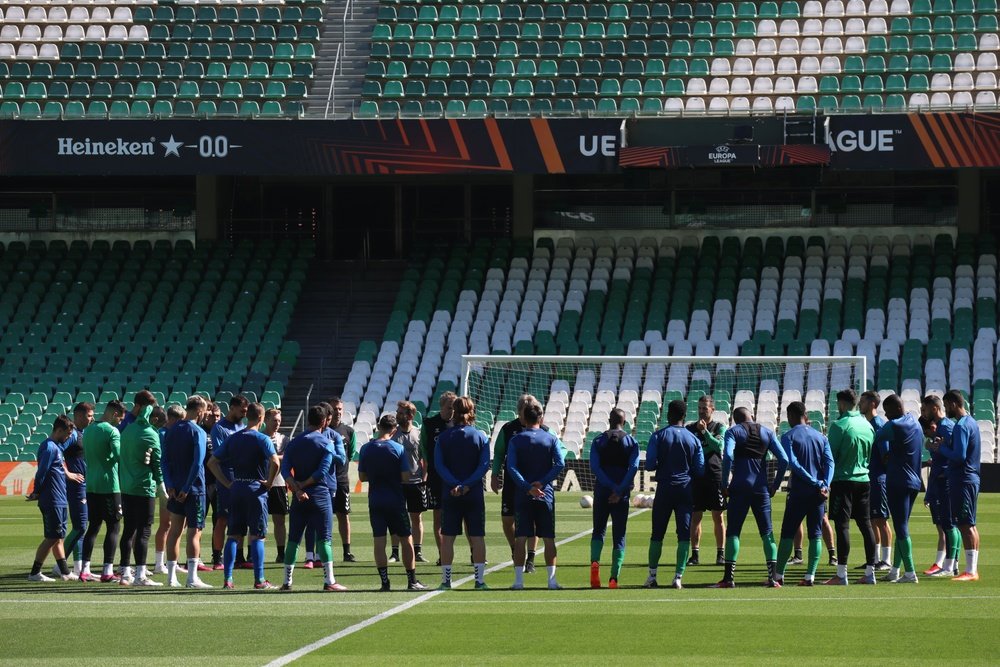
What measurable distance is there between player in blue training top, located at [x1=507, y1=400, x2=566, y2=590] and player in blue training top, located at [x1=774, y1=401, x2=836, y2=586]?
2.16 meters

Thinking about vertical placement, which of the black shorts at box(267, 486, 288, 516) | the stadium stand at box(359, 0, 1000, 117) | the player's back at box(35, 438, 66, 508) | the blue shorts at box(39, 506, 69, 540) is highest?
the stadium stand at box(359, 0, 1000, 117)

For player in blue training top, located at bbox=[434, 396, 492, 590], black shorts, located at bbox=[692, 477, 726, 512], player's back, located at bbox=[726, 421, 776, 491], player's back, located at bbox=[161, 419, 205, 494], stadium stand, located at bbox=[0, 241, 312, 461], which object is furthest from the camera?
stadium stand, located at bbox=[0, 241, 312, 461]

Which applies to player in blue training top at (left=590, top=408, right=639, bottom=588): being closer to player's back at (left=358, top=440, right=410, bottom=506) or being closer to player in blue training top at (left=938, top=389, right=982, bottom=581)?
player's back at (left=358, top=440, right=410, bottom=506)

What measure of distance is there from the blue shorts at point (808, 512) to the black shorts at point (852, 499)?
25cm

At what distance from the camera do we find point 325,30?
39812mm

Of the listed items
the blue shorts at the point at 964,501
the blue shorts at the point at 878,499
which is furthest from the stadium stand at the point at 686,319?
the blue shorts at the point at 964,501

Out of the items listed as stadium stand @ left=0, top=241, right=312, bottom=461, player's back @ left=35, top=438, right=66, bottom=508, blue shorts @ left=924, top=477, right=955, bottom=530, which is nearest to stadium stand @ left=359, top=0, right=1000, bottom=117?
stadium stand @ left=0, top=241, right=312, bottom=461

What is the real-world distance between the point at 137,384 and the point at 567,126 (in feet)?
34.8

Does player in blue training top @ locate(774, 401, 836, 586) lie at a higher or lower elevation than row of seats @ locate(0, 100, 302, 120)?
lower

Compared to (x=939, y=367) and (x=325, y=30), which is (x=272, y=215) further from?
(x=939, y=367)

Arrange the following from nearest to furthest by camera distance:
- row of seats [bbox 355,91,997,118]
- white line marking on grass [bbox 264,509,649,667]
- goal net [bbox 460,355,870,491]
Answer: white line marking on grass [bbox 264,509,649,667], goal net [bbox 460,355,870,491], row of seats [bbox 355,91,997,118]

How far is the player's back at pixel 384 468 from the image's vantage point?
14266 mm

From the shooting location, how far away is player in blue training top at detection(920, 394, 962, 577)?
1533cm

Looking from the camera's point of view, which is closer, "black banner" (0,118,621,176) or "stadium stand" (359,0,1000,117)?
"black banner" (0,118,621,176)
